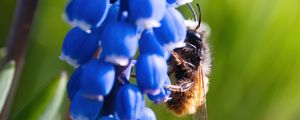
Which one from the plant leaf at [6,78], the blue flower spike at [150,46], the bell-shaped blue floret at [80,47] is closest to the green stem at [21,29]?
the plant leaf at [6,78]

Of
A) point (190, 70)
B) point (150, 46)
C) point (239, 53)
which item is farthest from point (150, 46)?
point (239, 53)

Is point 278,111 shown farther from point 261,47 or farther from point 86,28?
point 86,28

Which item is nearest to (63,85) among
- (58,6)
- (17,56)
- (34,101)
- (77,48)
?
(34,101)

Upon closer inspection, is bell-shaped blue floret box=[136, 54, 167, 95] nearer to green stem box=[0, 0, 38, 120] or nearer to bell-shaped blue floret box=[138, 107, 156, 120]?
bell-shaped blue floret box=[138, 107, 156, 120]

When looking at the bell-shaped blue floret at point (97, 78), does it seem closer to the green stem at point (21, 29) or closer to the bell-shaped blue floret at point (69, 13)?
the bell-shaped blue floret at point (69, 13)

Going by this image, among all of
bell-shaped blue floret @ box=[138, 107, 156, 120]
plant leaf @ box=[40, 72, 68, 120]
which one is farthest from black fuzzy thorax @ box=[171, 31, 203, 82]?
bell-shaped blue floret @ box=[138, 107, 156, 120]
